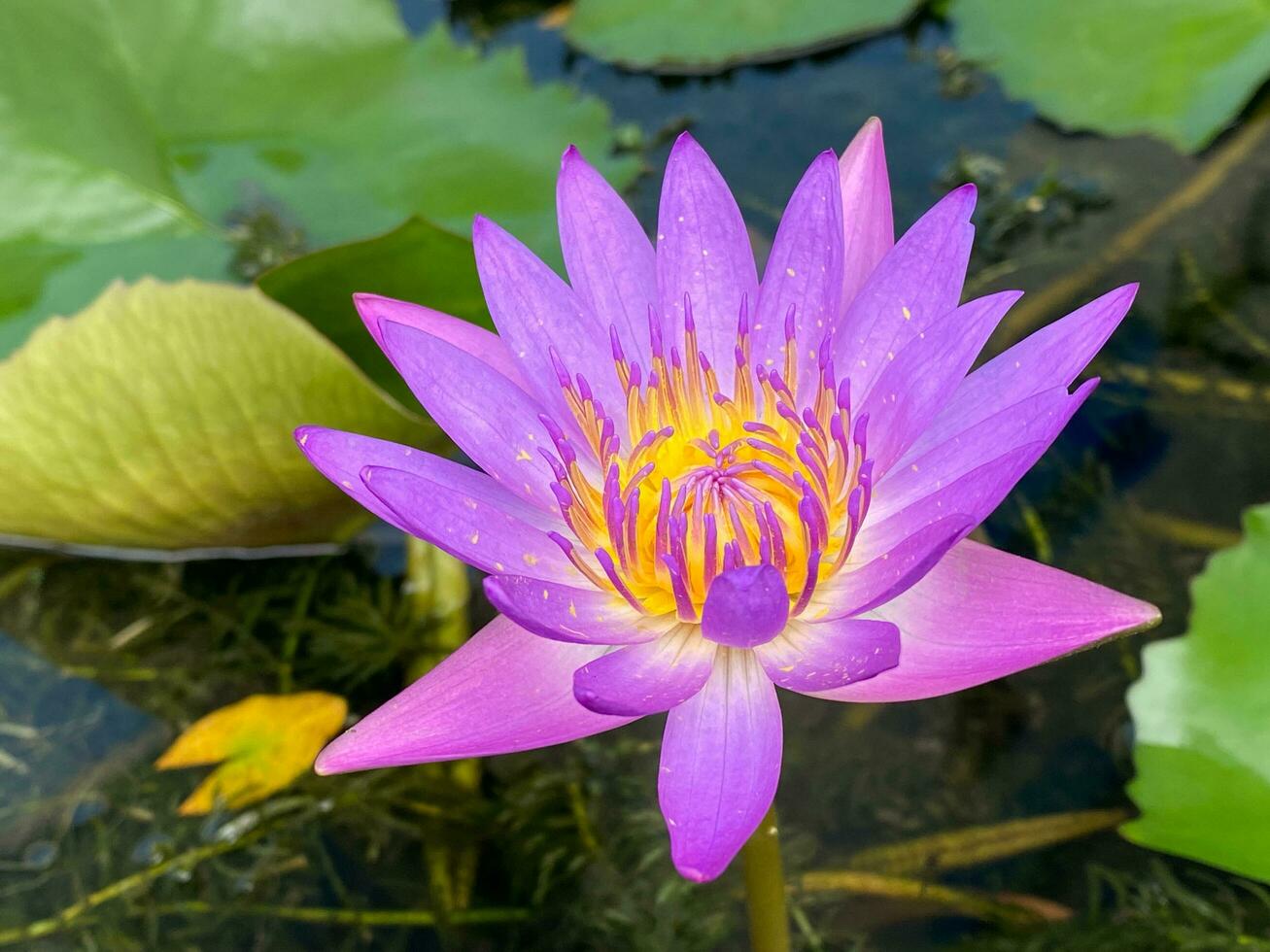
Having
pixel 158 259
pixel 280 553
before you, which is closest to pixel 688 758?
pixel 280 553

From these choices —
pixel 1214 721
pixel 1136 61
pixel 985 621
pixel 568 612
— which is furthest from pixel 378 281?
pixel 1136 61

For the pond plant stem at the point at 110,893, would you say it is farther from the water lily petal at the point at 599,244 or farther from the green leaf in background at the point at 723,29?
the green leaf in background at the point at 723,29

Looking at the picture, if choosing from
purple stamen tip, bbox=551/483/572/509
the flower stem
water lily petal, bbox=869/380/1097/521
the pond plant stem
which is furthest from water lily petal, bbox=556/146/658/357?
the pond plant stem

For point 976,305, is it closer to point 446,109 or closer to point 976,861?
point 976,861

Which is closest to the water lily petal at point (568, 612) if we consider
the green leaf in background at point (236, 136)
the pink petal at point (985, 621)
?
the pink petal at point (985, 621)

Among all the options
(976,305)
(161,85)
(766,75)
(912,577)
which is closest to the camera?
(912,577)

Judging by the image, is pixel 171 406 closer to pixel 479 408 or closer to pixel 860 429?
pixel 479 408
